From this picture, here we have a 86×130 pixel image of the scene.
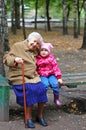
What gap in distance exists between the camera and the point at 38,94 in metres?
5.59

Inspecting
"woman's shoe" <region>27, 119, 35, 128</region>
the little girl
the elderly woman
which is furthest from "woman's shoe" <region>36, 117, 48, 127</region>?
the little girl

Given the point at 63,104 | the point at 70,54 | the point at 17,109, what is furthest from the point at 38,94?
the point at 70,54

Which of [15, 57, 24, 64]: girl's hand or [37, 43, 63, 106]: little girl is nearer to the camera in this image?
[15, 57, 24, 64]: girl's hand

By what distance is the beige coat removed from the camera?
18.6 ft

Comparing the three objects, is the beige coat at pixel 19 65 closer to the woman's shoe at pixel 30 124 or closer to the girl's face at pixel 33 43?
the girl's face at pixel 33 43

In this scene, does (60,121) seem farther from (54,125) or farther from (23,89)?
(23,89)

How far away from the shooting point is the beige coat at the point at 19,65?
5.67 meters

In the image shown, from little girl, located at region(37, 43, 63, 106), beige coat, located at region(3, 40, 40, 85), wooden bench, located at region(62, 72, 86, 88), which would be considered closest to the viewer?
beige coat, located at region(3, 40, 40, 85)

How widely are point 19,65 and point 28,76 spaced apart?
8.5 inches

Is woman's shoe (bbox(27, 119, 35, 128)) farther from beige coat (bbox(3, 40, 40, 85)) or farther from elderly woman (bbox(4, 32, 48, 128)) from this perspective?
beige coat (bbox(3, 40, 40, 85))

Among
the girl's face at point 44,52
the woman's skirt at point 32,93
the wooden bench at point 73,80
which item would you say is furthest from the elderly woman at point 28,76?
the wooden bench at point 73,80

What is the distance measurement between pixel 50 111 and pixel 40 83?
1.01 metres

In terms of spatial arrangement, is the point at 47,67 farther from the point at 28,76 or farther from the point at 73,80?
the point at 73,80

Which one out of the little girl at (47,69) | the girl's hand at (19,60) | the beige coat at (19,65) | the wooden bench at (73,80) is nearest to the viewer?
the girl's hand at (19,60)
